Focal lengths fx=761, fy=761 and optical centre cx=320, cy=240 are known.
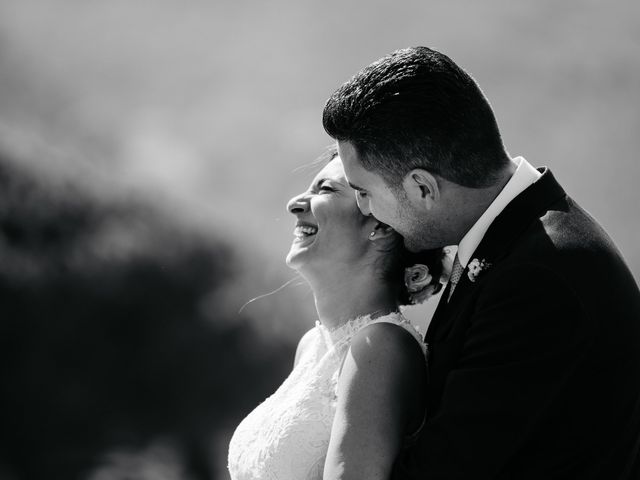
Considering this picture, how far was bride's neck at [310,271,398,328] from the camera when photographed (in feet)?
8.61

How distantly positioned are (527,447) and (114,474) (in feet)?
16.0

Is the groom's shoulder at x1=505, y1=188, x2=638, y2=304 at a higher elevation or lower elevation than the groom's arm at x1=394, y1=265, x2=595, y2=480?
higher

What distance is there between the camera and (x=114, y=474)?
5844 millimetres

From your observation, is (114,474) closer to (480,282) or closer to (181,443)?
(181,443)

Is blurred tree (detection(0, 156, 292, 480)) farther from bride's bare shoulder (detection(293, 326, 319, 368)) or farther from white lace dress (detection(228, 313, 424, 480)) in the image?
white lace dress (detection(228, 313, 424, 480))

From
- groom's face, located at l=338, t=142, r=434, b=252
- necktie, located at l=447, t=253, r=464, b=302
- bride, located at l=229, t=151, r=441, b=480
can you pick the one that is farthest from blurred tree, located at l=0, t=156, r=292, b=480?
necktie, located at l=447, t=253, r=464, b=302

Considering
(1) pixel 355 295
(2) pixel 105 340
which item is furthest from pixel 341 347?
(2) pixel 105 340

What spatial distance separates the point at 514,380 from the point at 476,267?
0.98 feet

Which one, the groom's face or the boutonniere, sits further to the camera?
the groom's face

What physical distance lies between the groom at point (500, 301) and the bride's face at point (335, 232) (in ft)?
2.15

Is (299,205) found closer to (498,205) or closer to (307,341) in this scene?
(307,341)

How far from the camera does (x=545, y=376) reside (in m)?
1.58

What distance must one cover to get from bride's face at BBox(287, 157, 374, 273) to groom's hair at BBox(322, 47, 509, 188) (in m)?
0.69

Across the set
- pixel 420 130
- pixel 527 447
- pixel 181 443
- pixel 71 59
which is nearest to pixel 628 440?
pixel 527 447
